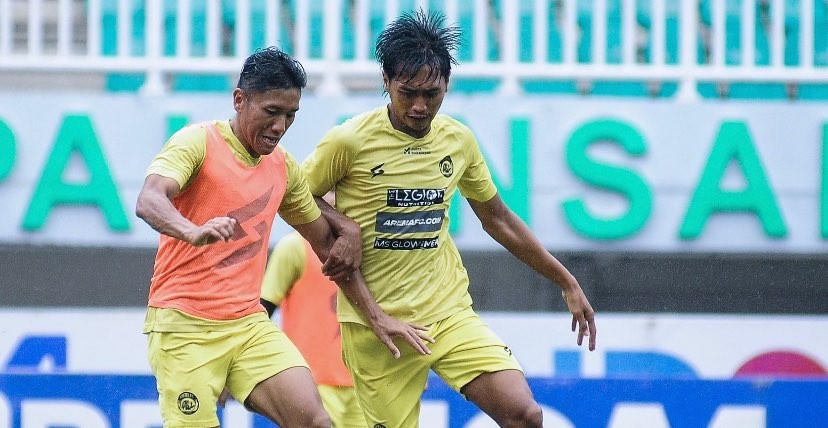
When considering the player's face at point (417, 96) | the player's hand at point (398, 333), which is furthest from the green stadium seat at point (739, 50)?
the player's hand at point (398, 333)

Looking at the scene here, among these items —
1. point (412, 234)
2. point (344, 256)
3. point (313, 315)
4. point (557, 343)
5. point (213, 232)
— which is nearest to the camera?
point (213, 232)

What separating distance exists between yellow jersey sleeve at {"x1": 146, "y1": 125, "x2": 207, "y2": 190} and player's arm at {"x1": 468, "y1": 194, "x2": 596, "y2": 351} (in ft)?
4.01

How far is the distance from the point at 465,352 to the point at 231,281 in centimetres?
93

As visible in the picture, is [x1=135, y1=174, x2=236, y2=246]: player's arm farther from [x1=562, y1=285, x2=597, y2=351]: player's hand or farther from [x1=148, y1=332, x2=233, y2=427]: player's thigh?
[x1=562, y1=285, x2=597, y2=351]: player's hand

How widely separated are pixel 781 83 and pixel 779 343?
1.71 m

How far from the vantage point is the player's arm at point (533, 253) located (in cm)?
515

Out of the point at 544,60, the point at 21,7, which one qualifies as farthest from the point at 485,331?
the point at 21,7

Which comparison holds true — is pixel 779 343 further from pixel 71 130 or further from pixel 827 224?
pixel 71 130

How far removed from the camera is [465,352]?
486 centimetres

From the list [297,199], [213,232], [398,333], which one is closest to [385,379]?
[398,333]

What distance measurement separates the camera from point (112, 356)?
7961 millimetres

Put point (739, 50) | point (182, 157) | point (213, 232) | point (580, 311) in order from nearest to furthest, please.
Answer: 1. point (213, 232)
2. point (182, 157)
3. point (580, 311)
4. point (739, 50)

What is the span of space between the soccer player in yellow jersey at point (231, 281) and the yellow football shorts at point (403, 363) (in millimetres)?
391

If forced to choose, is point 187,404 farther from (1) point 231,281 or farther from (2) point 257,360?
(1) point 231,281
